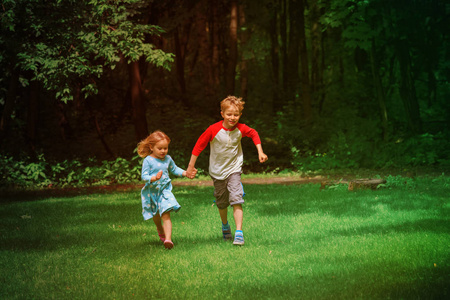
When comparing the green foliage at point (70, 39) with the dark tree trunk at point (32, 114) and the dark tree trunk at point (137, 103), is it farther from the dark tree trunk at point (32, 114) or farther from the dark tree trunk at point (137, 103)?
the dark tree trunk at point (137, 103)

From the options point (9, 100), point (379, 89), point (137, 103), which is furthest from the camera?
point (137, 103)

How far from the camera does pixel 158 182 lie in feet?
28.2

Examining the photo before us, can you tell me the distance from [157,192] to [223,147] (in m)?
1.13

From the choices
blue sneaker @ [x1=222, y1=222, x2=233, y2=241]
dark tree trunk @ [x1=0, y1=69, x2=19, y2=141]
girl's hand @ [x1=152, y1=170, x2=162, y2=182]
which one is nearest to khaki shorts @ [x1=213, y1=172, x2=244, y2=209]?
blue sneaker @ [x1=222, y1=222, x2=233, y2=241]

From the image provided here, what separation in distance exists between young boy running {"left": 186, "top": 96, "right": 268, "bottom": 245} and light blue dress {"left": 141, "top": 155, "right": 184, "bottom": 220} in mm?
347

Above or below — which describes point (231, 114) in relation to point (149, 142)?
above

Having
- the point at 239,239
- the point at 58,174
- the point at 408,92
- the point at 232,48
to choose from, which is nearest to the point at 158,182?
the point at 239,239

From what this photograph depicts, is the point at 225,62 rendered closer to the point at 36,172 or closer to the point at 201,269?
the point at 36,172

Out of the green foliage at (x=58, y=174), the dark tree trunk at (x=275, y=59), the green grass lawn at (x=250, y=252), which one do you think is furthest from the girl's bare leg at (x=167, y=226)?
the dark tree trunk at (x=275, y=59)

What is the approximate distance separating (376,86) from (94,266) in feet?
47.5

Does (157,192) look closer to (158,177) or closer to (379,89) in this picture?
(158,177)

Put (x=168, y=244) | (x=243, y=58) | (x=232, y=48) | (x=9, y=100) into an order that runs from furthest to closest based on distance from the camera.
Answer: (x=243, y=58)
(x=232, y=48)
(x=9, y=100)
(x=168, y=244)

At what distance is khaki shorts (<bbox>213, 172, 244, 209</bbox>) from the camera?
8.61 m

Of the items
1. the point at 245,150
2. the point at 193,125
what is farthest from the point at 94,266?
the point at 193,125
